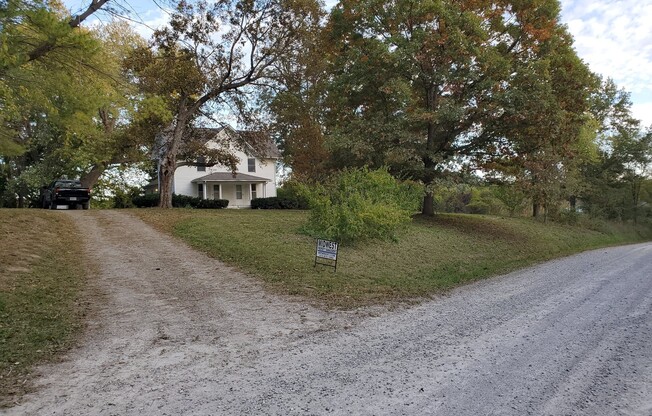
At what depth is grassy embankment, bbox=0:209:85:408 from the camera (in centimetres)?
422

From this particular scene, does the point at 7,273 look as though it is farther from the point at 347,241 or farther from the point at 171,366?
the point at 347,241

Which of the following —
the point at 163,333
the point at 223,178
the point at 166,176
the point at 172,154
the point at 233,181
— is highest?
the point at 172,154

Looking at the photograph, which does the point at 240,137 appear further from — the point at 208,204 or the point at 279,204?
the point at 208,204

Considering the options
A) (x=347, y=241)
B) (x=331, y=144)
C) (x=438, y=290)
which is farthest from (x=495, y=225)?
(x=438, y=290)

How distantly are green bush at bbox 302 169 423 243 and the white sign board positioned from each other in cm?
236

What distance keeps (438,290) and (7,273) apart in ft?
24.2

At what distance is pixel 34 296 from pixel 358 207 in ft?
24.0

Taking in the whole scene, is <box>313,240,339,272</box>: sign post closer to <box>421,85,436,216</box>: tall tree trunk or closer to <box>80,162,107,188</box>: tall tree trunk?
<box>421,85,436,216</box>: tall tree trunk

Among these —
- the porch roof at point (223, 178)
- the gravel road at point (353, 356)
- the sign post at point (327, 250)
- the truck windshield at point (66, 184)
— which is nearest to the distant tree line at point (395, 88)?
the truck windshield at point (66, 184)

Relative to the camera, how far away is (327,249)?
28.5 feet

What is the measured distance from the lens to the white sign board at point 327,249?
859 centimetres

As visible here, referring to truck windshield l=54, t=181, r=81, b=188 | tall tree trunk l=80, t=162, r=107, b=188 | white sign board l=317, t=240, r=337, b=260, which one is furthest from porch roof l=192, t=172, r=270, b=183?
white sign board l=317, t=240, r=337, b=260

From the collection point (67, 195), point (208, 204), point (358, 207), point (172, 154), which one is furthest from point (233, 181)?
point (358, 207)

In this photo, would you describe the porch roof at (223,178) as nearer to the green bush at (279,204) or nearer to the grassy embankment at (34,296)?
the green bush at (279,204)
